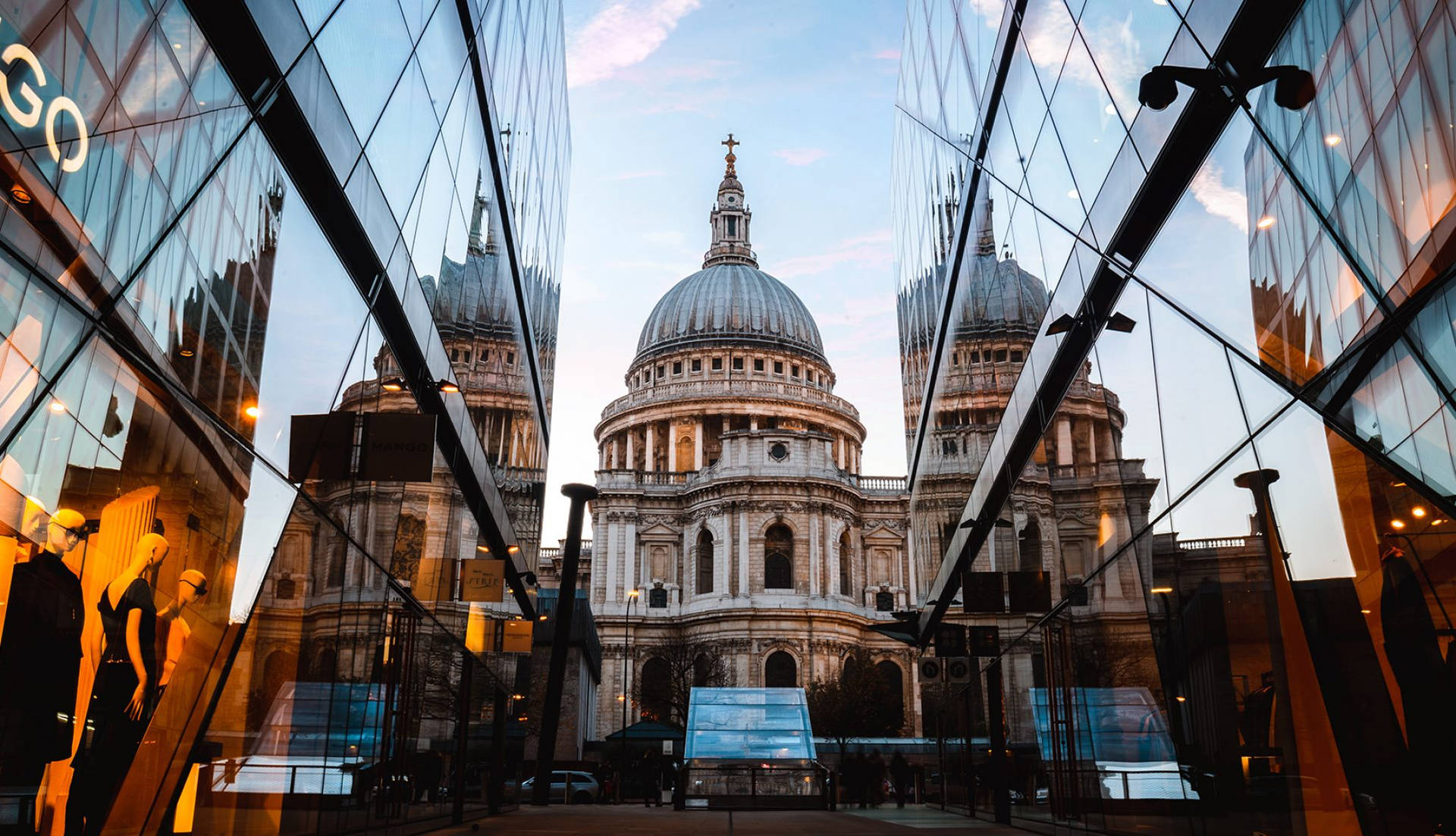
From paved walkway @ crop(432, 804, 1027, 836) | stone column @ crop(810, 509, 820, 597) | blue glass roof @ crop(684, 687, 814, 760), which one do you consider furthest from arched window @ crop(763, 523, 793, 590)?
paved walkway @ crop(432, 804, 1027, 836)

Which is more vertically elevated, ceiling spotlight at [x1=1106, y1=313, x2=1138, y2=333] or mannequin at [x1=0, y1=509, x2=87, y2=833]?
ceiling spotlight at [x1=1106, y1=313, x2=1138, y2=333]

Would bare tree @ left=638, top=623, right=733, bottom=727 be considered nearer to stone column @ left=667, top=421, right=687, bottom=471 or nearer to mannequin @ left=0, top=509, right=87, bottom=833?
stone column @ left=667, top=421, right=687, bottom=471

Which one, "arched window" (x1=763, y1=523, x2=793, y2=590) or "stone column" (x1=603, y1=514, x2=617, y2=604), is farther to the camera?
"stone column" (x1=603, y1=514, x2=617, y2=604)

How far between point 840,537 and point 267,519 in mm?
76952

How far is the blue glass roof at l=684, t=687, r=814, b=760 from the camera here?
1112 inches

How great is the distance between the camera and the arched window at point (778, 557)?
270 feet

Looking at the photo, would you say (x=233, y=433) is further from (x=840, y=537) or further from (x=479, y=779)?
(x=840, y=537)

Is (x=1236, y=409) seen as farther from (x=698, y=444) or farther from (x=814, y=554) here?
(x=698, y=444)

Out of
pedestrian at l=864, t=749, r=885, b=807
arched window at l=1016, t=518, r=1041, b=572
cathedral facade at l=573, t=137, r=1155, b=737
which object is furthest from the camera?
pedestrian at l=864, t=749, r=885, b=807

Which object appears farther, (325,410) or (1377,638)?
(325,410)

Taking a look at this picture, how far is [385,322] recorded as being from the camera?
12.6 metres

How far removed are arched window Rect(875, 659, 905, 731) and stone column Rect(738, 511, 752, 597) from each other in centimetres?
1018

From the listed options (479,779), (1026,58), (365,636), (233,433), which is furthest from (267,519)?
(479,779)

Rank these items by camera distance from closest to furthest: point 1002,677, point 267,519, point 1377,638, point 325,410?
point 1377,638
point 267,519
point 325,410
point 1002,677
